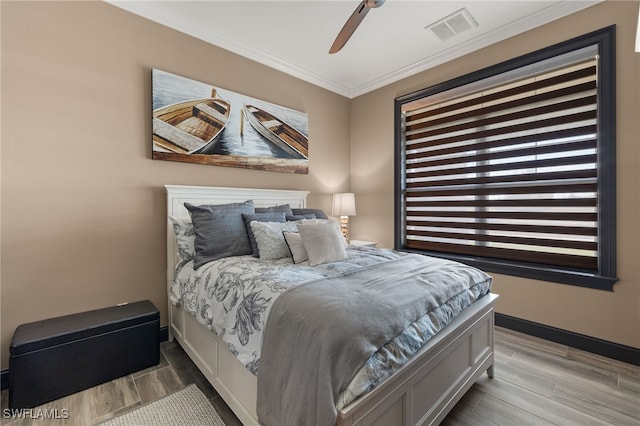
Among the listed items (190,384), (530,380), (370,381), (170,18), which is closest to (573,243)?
(530,380)

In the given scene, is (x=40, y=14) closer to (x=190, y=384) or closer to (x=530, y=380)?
(x=190, y=384)

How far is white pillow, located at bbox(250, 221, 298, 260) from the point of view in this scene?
2223 millimetres

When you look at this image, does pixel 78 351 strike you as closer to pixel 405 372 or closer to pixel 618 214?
pixel 405 372

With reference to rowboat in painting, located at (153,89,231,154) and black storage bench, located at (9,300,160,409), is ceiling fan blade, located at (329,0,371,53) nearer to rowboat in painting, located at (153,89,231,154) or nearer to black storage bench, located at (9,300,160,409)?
rowboat in painting, located at (153,89,231,154)

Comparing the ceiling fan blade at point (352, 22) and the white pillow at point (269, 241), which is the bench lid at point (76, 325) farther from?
the ceiling fan blade at point (352, 22)

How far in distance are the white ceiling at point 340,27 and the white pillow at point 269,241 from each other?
1.87 meters

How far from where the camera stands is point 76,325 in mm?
1869

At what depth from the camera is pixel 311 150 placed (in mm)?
3746

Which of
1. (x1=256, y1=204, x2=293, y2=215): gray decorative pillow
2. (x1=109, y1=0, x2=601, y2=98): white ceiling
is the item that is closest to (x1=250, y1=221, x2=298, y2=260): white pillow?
(x1=256, y1=204, x2=293, y2=215): gray decorative pillow

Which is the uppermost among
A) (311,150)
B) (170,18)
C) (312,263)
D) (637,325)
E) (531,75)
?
(170,18)

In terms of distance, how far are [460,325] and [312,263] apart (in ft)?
3.18

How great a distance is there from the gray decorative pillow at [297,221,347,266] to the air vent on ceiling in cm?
219

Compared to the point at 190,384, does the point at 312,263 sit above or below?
above

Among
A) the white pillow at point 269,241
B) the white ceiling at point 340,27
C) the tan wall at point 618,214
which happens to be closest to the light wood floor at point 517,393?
the tan wall at point 618,214
